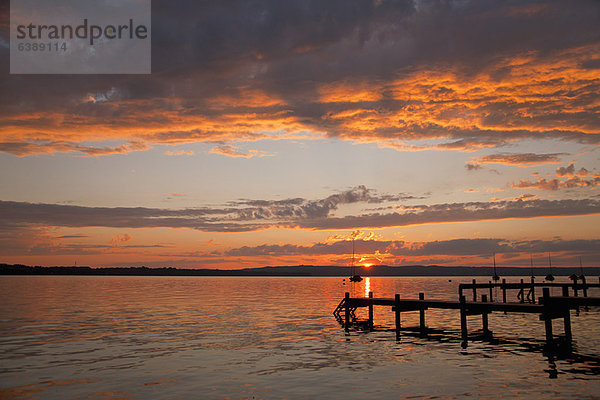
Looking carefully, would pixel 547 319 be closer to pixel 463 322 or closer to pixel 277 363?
pixel 463 322

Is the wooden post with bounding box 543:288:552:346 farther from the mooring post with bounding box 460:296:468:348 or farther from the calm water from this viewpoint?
the mooring post with bounding box 460:296:468:348

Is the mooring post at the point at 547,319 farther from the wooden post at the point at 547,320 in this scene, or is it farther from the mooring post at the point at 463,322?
the mooring post at the point at 463,322

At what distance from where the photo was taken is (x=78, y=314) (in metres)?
50.4

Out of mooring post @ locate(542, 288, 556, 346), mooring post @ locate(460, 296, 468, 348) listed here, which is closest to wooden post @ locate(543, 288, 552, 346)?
mooring post @ locate(542, 288, 556, 346)

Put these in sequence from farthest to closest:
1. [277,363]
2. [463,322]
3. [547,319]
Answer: [463,322], [547,319], [277,363]

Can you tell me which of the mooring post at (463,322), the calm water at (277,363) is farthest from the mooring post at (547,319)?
the mooring post at (463,322)

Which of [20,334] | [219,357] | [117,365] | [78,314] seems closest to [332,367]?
[219,357]

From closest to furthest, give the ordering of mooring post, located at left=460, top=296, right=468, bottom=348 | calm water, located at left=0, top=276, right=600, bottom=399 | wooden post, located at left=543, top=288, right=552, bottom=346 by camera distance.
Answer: calm water, located at left=0, top=276, right=600, bottom=399, wooden post, located at left=543, top=288, right=552, bottom=346, mooring post, located at left=460, top=296, right=468, bottom=348

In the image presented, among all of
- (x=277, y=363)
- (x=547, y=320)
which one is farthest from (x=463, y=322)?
(x=277, y=363)

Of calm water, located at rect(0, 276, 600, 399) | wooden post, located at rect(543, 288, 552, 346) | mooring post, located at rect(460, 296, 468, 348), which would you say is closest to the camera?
calm water, located at rect(0, 276, 600, 399)

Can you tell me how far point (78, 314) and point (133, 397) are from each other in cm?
3652

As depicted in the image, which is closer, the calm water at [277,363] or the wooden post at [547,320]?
the calm water at [277,363]

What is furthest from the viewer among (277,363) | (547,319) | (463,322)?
(463,322)

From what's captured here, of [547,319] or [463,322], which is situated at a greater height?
[547,319]
